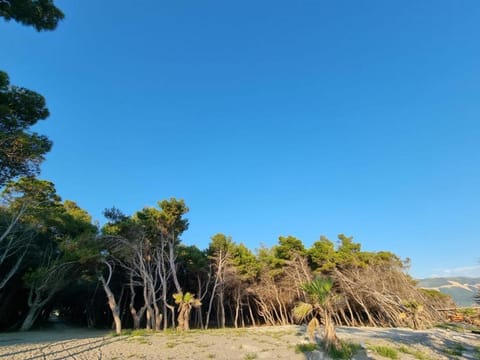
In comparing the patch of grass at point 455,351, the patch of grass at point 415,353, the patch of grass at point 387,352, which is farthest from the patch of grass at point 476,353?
the patch of grass at point 387,352

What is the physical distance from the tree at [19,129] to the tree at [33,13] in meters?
1.87

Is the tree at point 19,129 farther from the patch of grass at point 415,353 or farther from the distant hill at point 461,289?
the distant hill at point 461,289

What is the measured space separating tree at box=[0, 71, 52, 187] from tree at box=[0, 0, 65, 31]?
1867 mm

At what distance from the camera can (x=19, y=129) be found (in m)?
8.70

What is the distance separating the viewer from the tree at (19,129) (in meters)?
8.15

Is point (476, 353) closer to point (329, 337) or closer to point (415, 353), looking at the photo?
point (415, 353)

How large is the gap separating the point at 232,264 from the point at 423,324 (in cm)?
1395

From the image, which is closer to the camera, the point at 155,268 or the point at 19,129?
the point at 19,129

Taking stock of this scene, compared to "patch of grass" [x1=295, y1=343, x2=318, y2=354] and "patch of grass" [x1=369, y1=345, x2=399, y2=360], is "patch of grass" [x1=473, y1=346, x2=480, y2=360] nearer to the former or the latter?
"patch of grass" [x1=369, y1=345, x2=399, y2=360]

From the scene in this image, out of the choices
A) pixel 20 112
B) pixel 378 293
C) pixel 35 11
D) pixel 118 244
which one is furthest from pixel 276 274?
pixel 35 11

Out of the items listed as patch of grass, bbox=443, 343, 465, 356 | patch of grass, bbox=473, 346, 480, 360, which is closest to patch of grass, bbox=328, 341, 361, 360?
patch of grass, bbox=443, 343, 465, 356

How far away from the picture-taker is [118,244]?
16.1 m

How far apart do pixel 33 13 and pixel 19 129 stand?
3862mm

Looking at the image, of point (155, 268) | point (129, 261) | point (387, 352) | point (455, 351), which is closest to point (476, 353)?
point (455, 351)
